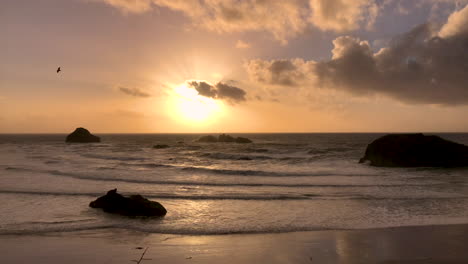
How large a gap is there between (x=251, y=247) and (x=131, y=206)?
21.4 ft

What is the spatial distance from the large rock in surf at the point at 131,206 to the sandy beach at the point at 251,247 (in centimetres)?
234

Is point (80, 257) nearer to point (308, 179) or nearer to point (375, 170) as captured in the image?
point (308, 179)

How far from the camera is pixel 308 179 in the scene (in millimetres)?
26062

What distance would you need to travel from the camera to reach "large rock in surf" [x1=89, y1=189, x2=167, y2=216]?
13641mm

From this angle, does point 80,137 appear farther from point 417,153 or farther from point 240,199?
point 240,199

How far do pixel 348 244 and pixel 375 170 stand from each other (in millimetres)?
23528

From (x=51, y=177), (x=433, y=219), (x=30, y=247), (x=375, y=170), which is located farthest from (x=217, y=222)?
(x=375, y=170)

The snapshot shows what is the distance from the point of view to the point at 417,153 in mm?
34938

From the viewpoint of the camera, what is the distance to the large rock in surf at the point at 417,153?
1339 inches

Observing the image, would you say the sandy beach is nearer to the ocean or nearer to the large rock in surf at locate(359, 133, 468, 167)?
the ocean

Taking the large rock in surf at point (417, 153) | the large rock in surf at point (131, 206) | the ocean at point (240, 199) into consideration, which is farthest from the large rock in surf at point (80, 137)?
the large rock in surf at point (131, 206)

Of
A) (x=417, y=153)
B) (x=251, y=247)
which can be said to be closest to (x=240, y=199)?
(x=251, y=247)

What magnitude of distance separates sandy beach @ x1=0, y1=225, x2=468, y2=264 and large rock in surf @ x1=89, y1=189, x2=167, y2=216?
2.34m

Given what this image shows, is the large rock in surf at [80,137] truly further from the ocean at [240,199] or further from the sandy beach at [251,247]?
the sandy beach at [251,247]
